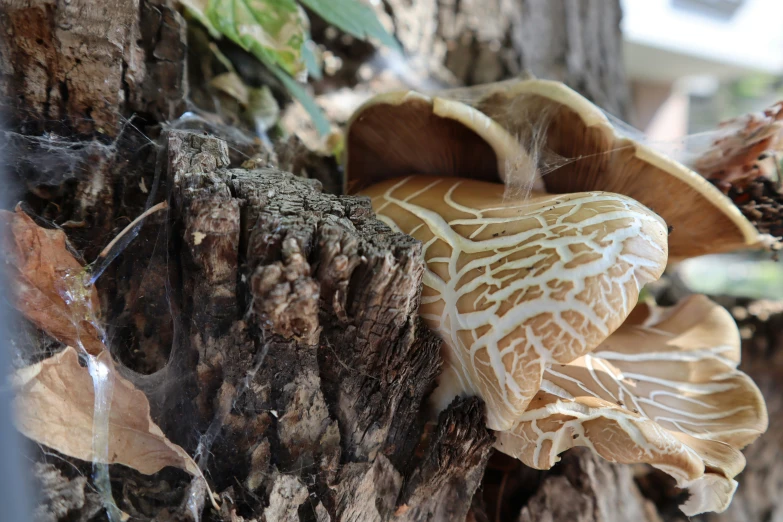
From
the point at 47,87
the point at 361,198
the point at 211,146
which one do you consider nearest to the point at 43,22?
the point at 47,87

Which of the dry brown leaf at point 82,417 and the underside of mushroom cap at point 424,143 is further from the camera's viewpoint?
the underside of mushroom cap at point 424,143

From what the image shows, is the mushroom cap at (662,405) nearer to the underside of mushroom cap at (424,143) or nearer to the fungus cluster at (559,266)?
the fungus cluster at (559,266)

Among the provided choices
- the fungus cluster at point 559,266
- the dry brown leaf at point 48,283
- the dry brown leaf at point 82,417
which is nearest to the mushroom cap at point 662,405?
the fungus cluster at point 559,266

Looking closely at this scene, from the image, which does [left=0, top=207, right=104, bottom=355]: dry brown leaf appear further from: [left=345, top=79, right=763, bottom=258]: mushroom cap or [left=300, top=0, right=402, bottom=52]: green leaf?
[left=300, top=0, right=402, bottom=52]: green leaf

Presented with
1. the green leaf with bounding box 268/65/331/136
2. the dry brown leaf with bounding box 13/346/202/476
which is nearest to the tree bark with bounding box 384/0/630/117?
the green leaf with bounding box 268/65/331/136

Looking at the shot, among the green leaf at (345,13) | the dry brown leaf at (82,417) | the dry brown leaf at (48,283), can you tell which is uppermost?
the green leaf at (345,13)

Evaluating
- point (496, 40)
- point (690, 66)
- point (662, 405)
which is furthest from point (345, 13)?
point (690, 66)
